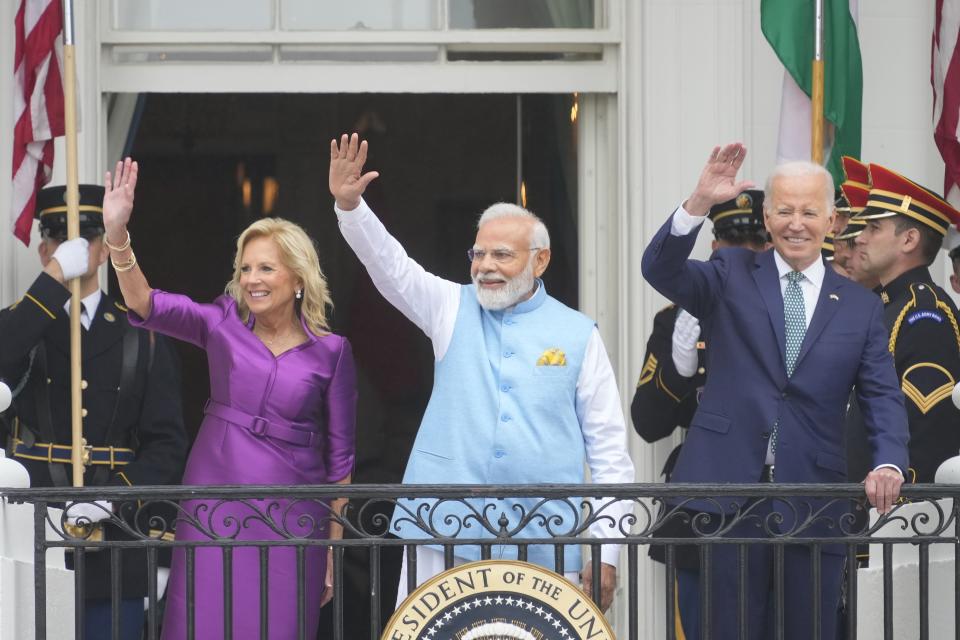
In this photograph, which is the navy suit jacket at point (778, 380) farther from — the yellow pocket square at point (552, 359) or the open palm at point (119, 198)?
the open palm at point (119, 198)

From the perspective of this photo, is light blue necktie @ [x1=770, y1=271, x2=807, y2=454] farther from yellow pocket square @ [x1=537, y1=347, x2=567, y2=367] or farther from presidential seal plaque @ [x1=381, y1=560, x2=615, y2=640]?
presidential seal plaque @ [x1=381, y1=560, x2=615, y2=640]

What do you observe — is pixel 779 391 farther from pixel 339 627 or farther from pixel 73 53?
pixel 73 53

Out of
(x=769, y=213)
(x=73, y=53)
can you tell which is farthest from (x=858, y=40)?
(x=73, y=53)

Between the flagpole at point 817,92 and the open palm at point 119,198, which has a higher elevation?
the flagpole at point 817,92

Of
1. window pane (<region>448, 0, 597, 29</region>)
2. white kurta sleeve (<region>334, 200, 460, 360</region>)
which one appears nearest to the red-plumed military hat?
window pane (<region>448, 0, 597, 29</region>)

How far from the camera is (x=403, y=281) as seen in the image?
5.45m

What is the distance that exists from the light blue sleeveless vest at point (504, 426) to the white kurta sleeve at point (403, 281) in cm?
5

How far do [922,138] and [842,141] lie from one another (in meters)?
0.54

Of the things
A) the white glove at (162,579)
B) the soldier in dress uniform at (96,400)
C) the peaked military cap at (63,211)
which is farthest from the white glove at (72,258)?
the white glove at (162,579)

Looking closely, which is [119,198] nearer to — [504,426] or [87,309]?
[87,309]

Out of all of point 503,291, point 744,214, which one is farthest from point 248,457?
point 744,214

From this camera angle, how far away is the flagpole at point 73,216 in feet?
19.6

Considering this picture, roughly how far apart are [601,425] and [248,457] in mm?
1120

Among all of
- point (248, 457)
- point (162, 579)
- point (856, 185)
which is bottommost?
point (162, 579)
